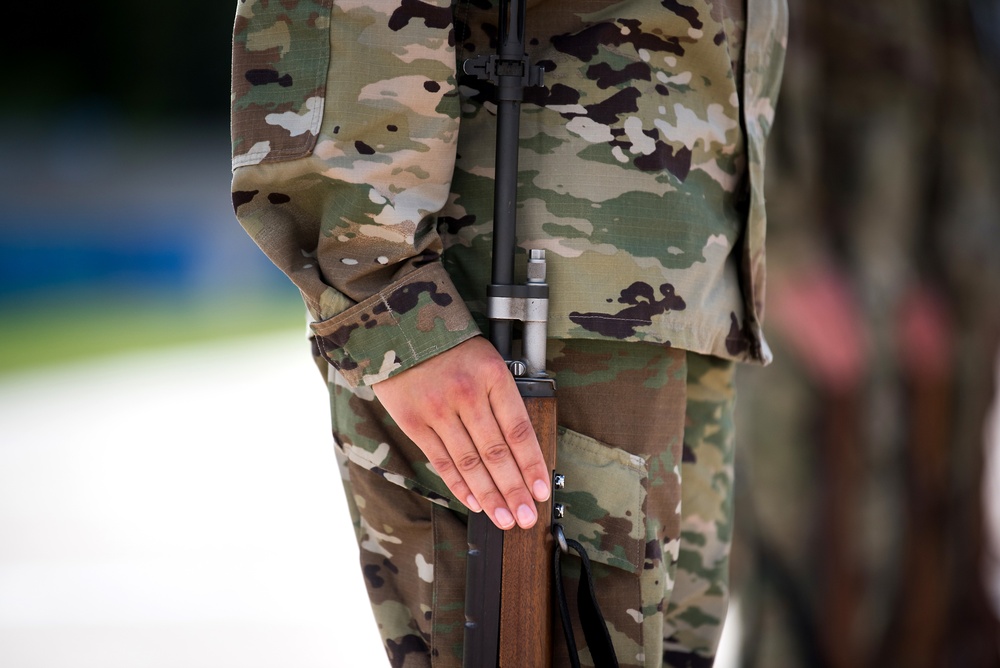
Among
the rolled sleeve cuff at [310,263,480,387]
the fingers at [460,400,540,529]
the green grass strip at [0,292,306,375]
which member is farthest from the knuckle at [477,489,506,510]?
the green grass strip at [0,292,306,375]

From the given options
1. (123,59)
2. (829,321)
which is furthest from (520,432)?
(123,59)

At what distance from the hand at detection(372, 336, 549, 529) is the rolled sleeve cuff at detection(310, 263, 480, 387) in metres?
0.01

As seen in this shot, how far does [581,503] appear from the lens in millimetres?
1042

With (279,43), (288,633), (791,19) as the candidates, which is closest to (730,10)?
(279,43)

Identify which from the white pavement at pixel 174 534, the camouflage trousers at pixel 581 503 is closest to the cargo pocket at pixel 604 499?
the camouflage trousers at pixel 581 503

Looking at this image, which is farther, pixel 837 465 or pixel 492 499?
pixel 837 465

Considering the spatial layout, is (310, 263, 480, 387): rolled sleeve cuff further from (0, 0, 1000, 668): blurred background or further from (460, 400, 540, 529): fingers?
(0, 0, 1000, 668): blurred background

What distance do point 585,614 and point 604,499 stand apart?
0.41ft

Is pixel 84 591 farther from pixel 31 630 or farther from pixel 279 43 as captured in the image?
pixel 279 43

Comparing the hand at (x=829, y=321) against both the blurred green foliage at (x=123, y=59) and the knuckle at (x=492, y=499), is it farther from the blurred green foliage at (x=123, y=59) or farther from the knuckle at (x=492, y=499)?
the blurred green foliage at (x=123, y=59)

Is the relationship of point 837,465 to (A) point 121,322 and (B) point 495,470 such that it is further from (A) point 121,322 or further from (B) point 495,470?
(A) point 121,322

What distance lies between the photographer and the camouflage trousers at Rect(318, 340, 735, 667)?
1.04 m

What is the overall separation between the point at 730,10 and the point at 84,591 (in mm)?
2412

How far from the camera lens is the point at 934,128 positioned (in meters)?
2.19
